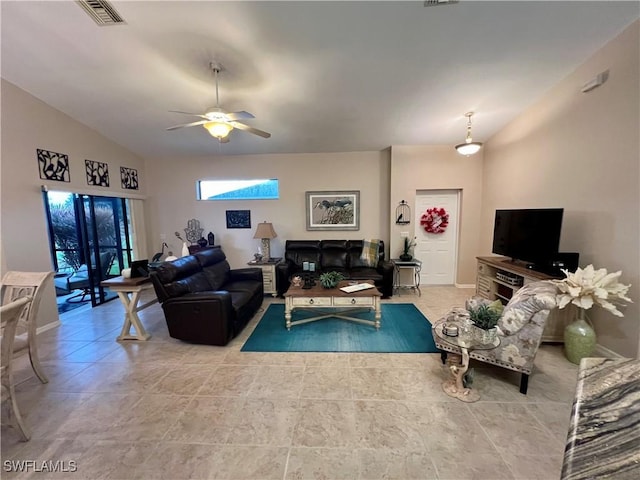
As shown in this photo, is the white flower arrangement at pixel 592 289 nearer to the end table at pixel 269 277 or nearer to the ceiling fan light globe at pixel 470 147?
the ceiling fan light globe at pixel 470 147

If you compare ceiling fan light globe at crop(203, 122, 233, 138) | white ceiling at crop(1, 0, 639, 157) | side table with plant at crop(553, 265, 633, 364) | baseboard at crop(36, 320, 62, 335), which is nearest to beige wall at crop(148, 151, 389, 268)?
white ceiling at crop(1, 0, 639, 157)

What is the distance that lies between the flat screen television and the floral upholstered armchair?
37.0 inches

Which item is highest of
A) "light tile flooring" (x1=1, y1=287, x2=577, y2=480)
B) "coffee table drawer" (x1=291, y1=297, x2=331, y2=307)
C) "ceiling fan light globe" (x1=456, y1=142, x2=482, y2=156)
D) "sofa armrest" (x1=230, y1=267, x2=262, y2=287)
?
"ceiling fan light globe" (x1=456, y1=142, x2=482, y2=156)

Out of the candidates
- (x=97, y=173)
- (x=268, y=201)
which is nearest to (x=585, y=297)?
(x=268, y=201)

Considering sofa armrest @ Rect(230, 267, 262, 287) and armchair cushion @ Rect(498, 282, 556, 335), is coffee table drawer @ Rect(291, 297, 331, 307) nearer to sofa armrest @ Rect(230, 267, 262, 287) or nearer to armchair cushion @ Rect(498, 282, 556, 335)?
sofa armrest @ Rect(230, 267, 262, 287)

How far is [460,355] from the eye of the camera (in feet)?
7.39

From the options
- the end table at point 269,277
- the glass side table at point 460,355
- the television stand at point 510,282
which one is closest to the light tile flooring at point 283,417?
the glass side table at point 460,355

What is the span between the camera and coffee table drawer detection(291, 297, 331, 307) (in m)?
3.17

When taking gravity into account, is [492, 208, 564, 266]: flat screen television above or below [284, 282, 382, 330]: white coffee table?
above

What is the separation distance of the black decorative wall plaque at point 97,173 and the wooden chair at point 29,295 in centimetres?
259

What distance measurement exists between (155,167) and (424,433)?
6.35 m

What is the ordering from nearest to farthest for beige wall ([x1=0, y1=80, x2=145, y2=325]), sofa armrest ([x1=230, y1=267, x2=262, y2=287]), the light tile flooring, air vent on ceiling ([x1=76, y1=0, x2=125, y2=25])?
the light tile flooring → air vent on ceiling ([x1=76, y1=0, x2=125, y2=25]) → beige wall ([x1=0, y1=80, x2=145, y2=325]) → sofa armrest ([x1=230, y1=267, x2=262, y2=287])

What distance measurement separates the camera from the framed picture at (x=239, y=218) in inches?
214

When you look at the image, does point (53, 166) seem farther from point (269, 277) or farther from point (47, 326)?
point (269, 277)
